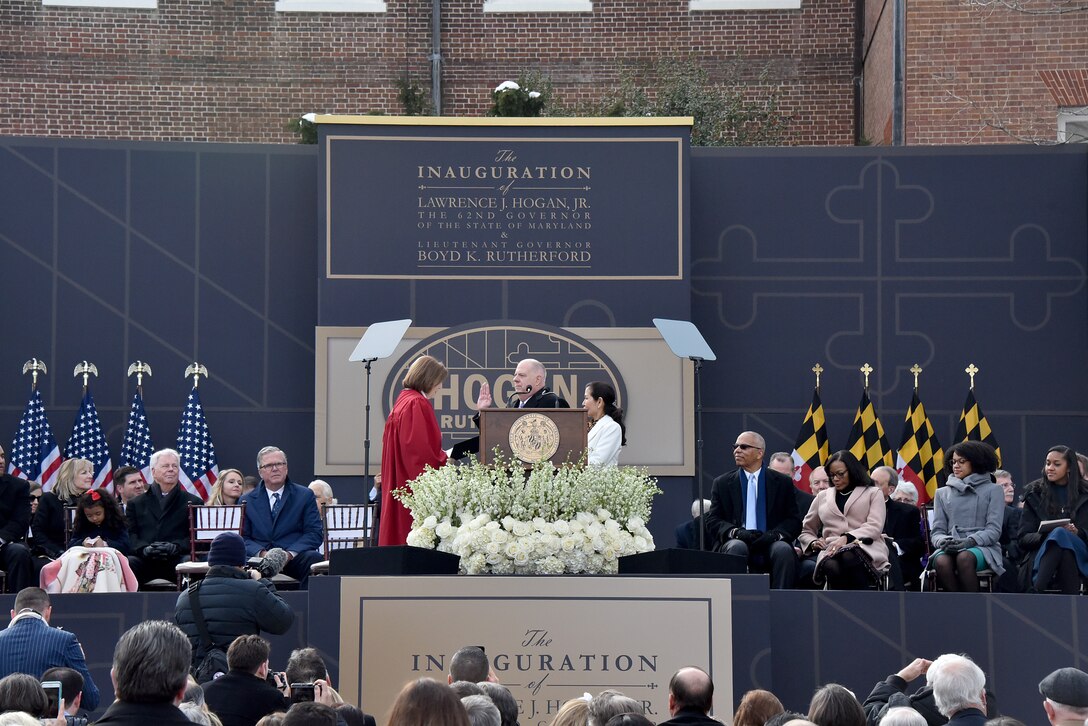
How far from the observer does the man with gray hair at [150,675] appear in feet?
16.4

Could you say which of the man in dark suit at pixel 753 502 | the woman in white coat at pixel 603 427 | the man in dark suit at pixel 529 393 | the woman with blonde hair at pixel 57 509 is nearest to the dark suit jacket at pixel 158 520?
the woman with blonde hair at pixel 57 509

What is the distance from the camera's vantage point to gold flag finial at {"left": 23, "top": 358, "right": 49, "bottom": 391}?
49.6 feet

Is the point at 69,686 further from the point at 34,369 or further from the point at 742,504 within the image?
the point at 34,369

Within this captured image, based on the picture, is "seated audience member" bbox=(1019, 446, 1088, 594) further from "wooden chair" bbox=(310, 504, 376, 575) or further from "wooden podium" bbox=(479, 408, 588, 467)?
"wooden chair" bbox=(310, 504, 376, 575)

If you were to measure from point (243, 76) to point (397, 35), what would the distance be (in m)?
2.04

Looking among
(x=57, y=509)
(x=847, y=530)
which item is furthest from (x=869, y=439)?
(x=57, y=509)

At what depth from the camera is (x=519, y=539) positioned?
8.84 m

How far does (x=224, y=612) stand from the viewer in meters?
8.51

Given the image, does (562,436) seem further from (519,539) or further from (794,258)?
(794,258)

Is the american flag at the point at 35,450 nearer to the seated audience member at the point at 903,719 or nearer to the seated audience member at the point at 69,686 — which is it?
the seated audience member at the point at 69,686

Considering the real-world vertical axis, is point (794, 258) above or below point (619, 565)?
above

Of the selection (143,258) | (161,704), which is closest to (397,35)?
(143,258)

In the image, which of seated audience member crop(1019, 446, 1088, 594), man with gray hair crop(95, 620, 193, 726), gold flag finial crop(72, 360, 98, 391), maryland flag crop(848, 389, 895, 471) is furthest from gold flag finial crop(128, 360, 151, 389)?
man with gray hair crop(95, 620, 193, 726)

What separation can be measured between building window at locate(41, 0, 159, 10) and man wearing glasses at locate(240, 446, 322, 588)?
11.8 meters
